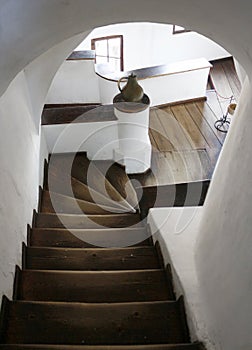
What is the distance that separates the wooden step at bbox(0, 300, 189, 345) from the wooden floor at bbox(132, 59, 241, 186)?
2041 millimetres

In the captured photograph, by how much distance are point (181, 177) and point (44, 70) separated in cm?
182

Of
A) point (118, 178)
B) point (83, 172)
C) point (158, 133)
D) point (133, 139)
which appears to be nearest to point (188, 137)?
point (158, 133)

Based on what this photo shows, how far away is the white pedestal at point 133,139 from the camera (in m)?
3.64

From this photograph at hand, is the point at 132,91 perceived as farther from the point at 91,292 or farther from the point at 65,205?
the point at 91,292

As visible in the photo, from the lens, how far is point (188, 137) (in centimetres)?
444

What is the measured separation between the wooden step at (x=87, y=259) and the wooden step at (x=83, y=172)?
4.00 ft

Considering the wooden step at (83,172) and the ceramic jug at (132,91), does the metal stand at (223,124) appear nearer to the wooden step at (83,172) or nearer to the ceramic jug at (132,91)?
the ceramic jug at (132,91)

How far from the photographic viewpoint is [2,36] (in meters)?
1.25

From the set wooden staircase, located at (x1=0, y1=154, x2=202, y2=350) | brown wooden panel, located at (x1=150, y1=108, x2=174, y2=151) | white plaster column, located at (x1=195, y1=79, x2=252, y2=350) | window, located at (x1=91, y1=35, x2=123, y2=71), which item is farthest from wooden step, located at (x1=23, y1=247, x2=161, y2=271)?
window, located at (x1=91, y1=35, x2=123, y2=71)

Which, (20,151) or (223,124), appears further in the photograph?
(223,124)

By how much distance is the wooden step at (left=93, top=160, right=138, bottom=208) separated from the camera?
3850 mm

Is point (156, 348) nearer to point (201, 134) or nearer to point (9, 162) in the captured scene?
point (9, 162)

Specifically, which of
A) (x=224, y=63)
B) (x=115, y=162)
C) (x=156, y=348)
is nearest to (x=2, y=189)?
(x=156, y=348)

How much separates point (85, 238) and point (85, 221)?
0.33m
